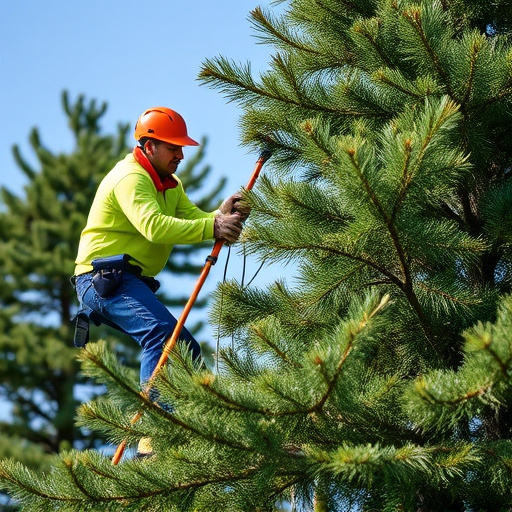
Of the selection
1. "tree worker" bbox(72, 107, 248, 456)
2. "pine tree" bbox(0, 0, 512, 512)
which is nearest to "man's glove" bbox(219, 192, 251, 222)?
"tree worker" bbox(72, 107, 248, 456)

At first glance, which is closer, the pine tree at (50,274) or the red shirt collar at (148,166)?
the red shirt collar at (148,166)

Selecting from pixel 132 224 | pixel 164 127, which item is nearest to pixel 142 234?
pixel 132 224

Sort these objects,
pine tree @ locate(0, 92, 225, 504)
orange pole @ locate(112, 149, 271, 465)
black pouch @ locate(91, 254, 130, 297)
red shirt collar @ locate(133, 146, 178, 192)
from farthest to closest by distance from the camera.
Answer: pine tree @ locate(0, 92, 225, 504) < red shirt collar @ locate(133, 146, 178, 192) < black pouch @ locate(91, 254, 130, 297) < orange pole @ locate(112, 149, 271, 465)

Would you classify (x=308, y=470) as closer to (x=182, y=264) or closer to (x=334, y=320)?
(x=334, y=320)

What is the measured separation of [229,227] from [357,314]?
1.39 m

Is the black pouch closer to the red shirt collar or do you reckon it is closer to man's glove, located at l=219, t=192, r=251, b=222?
the red shirt collar

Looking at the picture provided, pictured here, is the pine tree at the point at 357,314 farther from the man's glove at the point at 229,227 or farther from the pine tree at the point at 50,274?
the pine tree at the point at 50,274

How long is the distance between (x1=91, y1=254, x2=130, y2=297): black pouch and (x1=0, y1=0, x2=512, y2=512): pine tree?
1.85 feet

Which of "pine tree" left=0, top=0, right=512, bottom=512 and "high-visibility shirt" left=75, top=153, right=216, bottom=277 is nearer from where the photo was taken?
"pine tree" left=0, top=0, right=512, bottom=512

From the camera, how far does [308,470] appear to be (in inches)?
141

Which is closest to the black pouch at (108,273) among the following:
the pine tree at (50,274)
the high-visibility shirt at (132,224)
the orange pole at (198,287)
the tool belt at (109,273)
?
the tool belt at (109,273)

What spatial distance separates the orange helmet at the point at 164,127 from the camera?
5.22 m

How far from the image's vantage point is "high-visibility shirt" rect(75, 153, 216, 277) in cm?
471

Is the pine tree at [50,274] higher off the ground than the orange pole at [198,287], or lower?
higher
